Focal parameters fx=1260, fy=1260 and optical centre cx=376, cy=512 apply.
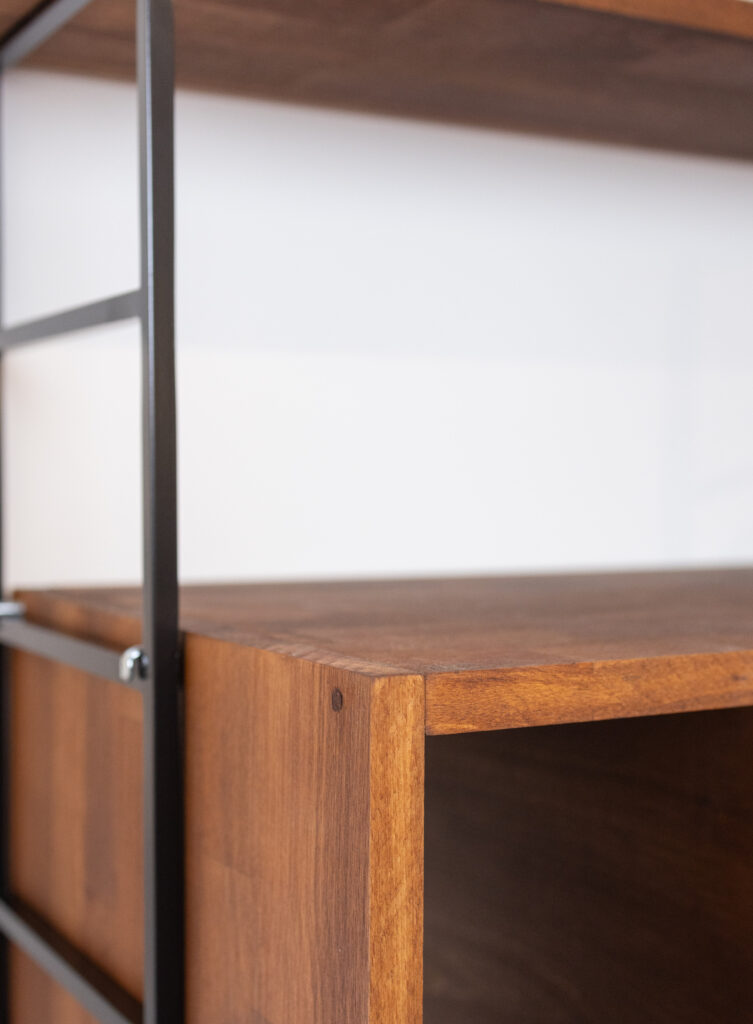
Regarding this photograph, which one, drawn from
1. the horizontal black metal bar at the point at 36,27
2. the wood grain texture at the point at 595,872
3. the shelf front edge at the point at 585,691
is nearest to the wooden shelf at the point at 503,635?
the shelf front edge at the point at 585,691

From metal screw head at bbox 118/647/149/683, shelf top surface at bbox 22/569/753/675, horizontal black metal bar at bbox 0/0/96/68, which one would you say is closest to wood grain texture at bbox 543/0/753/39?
horizontal black metal bar at bbox 0/0/96/68

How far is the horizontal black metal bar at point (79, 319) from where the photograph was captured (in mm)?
790

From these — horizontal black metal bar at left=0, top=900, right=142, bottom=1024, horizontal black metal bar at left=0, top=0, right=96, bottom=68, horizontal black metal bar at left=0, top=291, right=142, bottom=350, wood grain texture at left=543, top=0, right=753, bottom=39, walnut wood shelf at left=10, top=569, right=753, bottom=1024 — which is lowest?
horizontal black metal bar at left=0, top=900, right=142, bottom=1024

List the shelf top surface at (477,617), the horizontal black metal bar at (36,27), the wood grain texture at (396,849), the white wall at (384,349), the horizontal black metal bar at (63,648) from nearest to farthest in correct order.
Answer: the wood grain texture at (396,849) → the shelf top surface at (477,617) → the horizontal black metal bar at (63,648) → the horizontal black metal bar at (36,27) → the white wall at (384,349)

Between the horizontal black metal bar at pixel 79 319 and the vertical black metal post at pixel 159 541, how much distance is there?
0.08 feet

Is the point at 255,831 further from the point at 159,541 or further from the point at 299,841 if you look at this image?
the point at 159,541

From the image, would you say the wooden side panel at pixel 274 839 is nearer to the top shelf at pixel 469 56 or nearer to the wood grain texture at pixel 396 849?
the wood grain texture at pixel 396 849

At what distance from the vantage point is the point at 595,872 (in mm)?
950

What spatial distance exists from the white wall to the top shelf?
11 cm

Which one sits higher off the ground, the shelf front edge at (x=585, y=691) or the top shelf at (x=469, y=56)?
the top shelf at (x=469, y=56)

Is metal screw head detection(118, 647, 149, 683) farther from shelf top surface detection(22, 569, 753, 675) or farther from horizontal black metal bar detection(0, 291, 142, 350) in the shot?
horizontal black metal bar detection(0, 291, 142, 350)

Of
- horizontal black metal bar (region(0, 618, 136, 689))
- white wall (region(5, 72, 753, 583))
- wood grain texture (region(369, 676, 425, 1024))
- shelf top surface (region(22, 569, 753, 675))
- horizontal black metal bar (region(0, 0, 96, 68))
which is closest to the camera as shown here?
wood grain texture (region(369, 676, 425, 1024))

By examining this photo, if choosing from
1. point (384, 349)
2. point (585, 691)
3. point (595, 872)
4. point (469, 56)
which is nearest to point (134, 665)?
point (585, 691)

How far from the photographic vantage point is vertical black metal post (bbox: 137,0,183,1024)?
76 centimetres
